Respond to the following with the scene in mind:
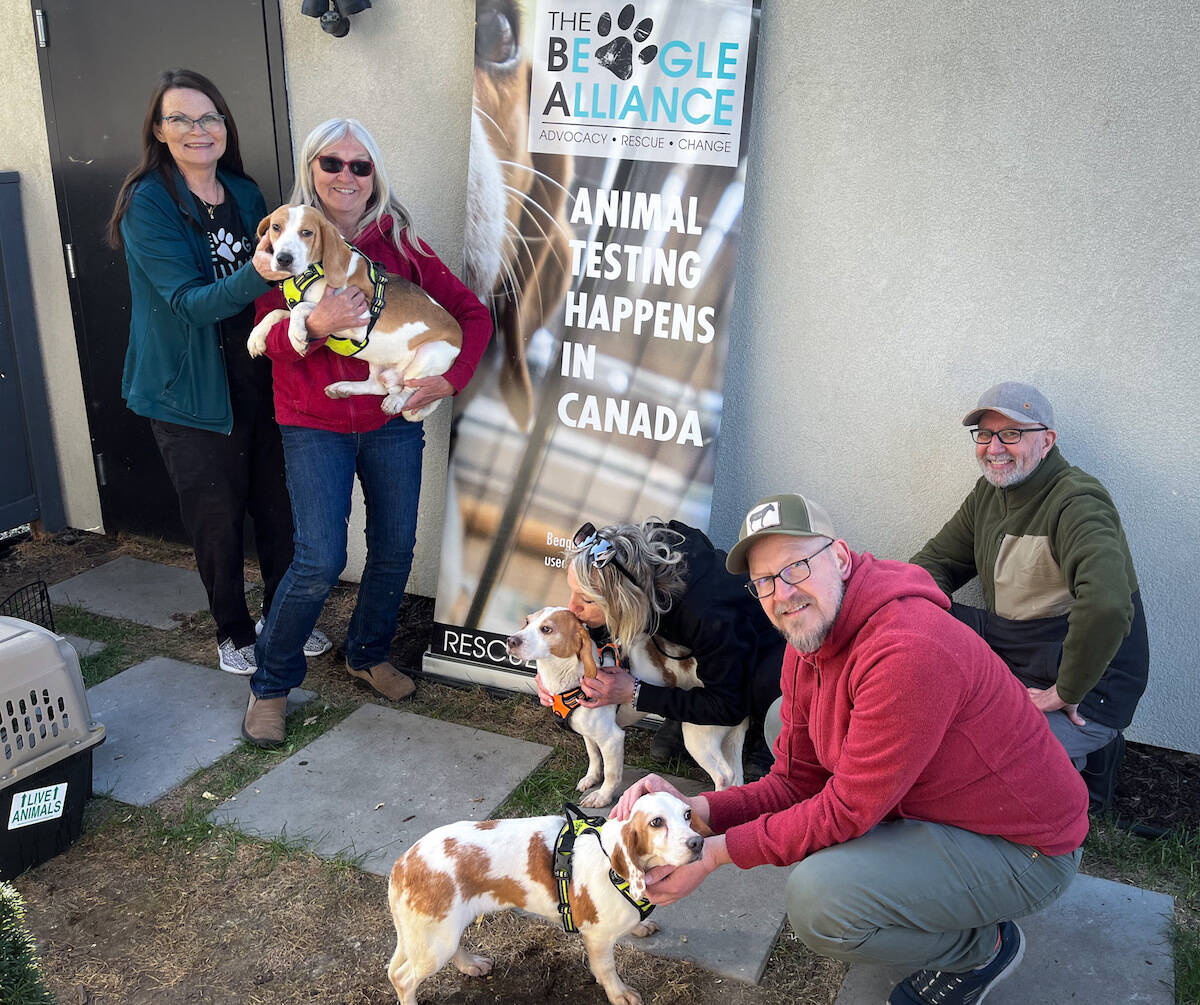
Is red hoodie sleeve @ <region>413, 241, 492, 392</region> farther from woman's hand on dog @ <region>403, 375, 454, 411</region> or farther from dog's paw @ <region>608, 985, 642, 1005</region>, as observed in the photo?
dog's paw @ <region>608, 985, 642, 1005</region>

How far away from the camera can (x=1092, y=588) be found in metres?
A: 2.93

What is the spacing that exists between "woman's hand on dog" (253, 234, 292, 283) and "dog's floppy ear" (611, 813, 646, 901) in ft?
6.74

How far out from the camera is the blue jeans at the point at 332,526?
364 centimetres

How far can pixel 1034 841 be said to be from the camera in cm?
231

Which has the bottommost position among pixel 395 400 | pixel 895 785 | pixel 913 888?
pixel 913 888

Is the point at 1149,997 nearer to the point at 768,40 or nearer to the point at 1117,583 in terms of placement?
the point at 1117,583

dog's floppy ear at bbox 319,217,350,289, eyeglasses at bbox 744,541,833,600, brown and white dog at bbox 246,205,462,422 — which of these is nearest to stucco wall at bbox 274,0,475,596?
brown and white dog at bbox 246,205,462,422

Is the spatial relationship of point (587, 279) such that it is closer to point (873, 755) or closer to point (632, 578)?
point (632, 578)

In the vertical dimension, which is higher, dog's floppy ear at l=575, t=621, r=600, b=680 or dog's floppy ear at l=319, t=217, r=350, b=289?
dog's floppy ear at l=319, t=217, r=350, b=289

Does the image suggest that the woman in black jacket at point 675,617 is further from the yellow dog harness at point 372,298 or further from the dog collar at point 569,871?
the yellow dog harness at point 372,298

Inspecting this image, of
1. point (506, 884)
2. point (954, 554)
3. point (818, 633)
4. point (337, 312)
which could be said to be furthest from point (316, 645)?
point (818, 633)

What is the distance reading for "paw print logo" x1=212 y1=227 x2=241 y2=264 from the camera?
12.4 ft

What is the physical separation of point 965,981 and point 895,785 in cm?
→ 70

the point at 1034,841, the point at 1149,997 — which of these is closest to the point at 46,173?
the point at 1034,841
